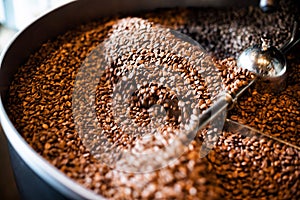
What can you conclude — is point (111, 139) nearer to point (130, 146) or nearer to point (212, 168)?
point (130, 146)

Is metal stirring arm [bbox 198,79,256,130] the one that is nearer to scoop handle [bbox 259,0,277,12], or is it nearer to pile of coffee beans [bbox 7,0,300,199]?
pile of coffee beans [bbox 7,0,300,199]

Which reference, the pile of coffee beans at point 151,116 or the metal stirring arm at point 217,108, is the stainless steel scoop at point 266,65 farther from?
the metal stirring arm at point 217,108

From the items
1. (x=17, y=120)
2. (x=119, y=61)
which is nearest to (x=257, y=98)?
(x=119, y=61)

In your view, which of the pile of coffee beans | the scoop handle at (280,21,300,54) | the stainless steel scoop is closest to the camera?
the pile of coffee beans

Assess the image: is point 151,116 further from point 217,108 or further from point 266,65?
point 266,65

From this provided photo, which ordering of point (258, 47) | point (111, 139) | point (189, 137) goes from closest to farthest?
point (189, 137), point (111, 139), point (258, 47)

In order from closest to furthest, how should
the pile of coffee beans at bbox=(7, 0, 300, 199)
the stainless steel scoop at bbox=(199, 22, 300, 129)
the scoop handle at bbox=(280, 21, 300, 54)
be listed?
the pile of coffee beans at bbox=(7, 0, 300, 199) < the stainless steel scoop at bbox=(199, 22, 300, 129) < the scoop handle at bbox=(280, 21, 300, 54)

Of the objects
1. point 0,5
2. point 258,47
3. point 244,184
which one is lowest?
point 244,184

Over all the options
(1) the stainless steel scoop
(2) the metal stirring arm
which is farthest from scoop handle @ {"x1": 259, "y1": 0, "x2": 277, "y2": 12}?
(2) the metal stirring arm

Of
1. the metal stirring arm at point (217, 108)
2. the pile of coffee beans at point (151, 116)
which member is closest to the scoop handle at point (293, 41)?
the pile of coffee beans at point (151, 116)
